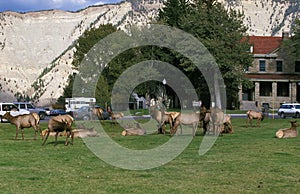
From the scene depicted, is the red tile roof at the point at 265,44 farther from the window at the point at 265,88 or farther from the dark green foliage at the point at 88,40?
the dark green foliage at the point at 88,40

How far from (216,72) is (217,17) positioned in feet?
22.9

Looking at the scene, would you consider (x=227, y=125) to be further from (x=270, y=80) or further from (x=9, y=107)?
(x=270, y=80)

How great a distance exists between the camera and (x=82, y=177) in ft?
46.1

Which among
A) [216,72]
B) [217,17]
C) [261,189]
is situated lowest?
[261,189]

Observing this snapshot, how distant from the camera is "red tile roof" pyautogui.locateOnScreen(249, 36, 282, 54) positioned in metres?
82.9

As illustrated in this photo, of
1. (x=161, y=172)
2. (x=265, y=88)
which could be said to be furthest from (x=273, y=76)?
(x=161, y=172)

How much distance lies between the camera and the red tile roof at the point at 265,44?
82938 mm

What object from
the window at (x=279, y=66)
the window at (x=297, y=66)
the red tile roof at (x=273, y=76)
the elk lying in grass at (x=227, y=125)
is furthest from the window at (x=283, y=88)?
the elk lying in grass at (x=227, y=125)

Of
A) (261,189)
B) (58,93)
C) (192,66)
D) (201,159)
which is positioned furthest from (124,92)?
(58,93)

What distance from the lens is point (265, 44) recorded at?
86375mm

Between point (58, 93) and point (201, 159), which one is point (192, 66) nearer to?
point (201, 159)

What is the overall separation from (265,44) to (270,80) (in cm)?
953

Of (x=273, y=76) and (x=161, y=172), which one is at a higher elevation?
(x=273, y=76)

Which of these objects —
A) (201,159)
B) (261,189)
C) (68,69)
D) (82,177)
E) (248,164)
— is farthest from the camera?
(68,69)
